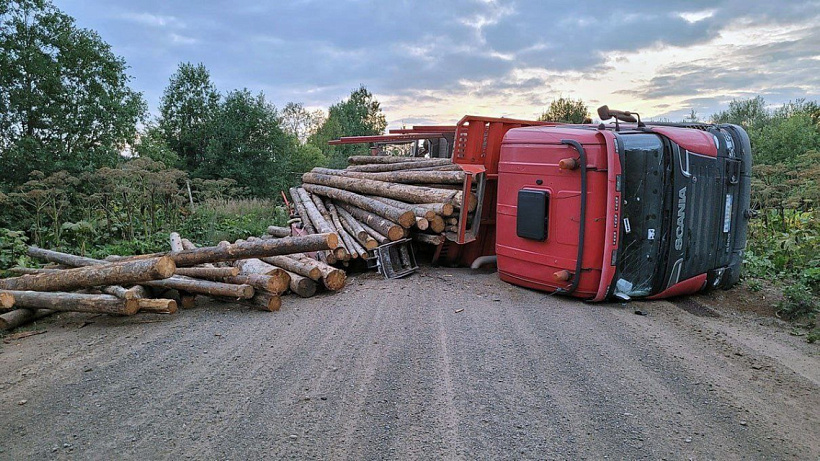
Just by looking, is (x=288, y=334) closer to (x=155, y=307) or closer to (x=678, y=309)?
(x=155, y=307)

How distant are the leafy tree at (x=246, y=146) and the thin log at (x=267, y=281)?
56.0ft

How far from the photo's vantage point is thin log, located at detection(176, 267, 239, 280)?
20.8ft

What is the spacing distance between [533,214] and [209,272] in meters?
4.16

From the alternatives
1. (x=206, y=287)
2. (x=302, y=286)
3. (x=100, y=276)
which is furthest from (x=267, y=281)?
(x=100, y=276)

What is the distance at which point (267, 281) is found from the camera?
5957 millimetres

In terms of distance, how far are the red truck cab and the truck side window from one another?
0.01 meters

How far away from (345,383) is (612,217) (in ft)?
11.2

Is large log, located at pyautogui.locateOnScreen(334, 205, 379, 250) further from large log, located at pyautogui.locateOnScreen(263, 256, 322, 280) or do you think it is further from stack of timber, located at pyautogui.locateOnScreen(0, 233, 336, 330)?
→ large log, located at pyautogui.locateOnScreen(263, 256, 322, 280)

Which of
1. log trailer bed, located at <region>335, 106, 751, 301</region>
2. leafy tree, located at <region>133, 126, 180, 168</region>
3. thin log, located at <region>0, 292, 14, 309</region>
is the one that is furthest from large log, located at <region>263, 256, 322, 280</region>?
leafy tree, located at <region>133, 126, 180, 168</region>

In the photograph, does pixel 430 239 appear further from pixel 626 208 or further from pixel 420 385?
pixel 420 385

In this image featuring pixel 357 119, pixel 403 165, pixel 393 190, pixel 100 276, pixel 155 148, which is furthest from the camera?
pixel 357 119

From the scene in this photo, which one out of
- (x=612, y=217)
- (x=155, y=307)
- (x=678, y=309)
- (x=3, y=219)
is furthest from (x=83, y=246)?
(x=678, y=309)

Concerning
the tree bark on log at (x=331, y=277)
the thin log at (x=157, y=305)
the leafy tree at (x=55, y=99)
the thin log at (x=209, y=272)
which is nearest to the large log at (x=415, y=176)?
the tree bark on log at (x=331, y=277)

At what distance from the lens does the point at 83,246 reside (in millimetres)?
8758
